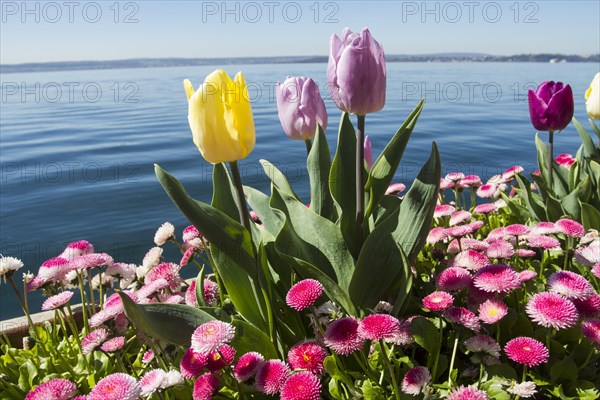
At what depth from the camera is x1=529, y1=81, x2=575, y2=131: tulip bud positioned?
1.87 m

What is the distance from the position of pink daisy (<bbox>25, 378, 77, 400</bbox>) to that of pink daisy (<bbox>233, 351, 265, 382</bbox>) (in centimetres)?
35

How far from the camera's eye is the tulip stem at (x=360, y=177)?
48.4 inches

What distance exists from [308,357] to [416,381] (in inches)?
9.2

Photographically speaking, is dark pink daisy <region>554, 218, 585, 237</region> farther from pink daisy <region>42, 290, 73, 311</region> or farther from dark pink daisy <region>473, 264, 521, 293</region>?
pink daisy <region>42, 290, 73, 311</region>

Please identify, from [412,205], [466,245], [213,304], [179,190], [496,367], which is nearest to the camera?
[179,190]

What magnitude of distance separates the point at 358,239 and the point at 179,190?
1.65 ft

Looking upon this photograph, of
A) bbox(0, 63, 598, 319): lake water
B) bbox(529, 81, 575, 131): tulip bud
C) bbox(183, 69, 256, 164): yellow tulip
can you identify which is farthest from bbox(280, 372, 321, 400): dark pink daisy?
bbox(0, 63, 598, 319): lake water

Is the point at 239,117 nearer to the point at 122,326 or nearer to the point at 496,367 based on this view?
the point at 122,326

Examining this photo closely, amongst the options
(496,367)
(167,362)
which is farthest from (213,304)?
(496,367)

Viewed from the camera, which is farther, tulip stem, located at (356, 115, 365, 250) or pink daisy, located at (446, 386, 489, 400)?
tulip stem, located at (356, 115, 365, 250)

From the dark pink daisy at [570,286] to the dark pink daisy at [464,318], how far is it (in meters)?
0.20

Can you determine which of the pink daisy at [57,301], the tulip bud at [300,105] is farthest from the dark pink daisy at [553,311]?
the pink daisy at [57,301]

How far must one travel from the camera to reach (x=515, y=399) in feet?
3.53

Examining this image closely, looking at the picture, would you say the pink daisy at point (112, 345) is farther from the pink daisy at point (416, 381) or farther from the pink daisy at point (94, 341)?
the pink daisy at point (416, 381)
